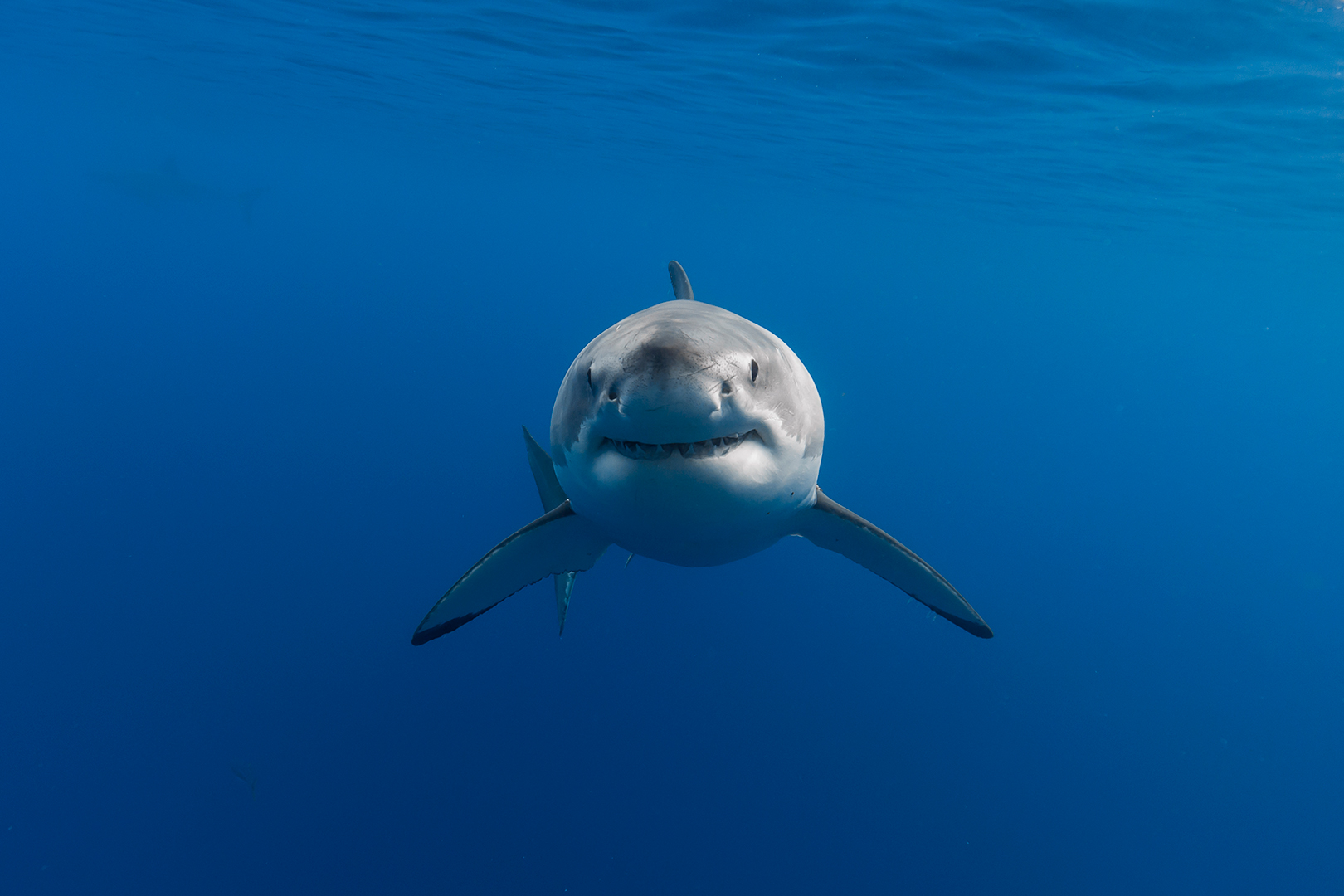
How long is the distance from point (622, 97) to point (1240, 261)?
3632 cm

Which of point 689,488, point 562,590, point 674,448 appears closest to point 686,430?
point 674,448

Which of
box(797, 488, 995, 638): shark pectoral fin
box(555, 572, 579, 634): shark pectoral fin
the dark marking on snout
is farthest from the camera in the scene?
box(555, 572, 579, 634): shark pectoral fin

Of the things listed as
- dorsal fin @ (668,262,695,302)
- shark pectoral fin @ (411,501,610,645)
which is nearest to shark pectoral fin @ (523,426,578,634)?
shark pectoral fin @ (411,501,610,645)

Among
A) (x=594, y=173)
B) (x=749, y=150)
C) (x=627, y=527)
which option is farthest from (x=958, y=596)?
(x=594, y=173)

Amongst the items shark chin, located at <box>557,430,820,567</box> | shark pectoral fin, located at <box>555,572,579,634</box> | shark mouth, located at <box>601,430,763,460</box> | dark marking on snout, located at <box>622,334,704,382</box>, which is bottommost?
shark pectoral fin, located at <box>555,572,579,634</box>

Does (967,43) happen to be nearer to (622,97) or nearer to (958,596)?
(622,97)

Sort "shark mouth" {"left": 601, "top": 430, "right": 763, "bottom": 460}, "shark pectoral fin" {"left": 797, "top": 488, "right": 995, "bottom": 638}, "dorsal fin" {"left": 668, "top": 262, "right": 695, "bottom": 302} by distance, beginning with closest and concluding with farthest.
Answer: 1. "shark mouth" {"left": 601, "top": 430, "right": 763, "bottom": 460}
2. "shark pectoral fin" {"left": 797, "top": 488, "right": 995, "bottom": 638}
3. "dorsal fin" {"left": 668, "top": 262, "right": 695, "bottom": 302}

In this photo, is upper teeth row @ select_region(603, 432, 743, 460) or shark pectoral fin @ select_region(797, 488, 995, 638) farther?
shark pectoral fin @ select_region(797, 488, 995, 638)

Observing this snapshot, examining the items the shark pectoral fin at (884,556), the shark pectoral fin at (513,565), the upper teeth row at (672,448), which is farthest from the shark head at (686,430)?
the shark pectoral fin at (884,556)

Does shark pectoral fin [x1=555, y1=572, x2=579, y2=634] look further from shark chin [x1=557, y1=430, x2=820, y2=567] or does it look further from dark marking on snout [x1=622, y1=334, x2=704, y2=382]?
dark marking on snout [x1=622, y1=334, x2=704, y2=382]

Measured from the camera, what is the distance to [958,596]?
3.94m

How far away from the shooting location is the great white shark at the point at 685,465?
233 cm

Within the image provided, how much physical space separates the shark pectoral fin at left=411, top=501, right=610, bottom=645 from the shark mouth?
1278 millimetres

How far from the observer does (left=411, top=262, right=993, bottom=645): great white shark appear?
2334mm
